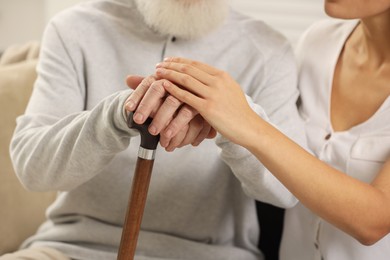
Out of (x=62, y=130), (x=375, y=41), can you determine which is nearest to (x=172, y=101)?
(x=62, y=130)

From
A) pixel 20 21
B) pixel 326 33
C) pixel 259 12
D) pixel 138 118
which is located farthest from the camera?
pixel 20 21

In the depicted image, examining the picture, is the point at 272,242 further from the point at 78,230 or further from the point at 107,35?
the point at 107,35

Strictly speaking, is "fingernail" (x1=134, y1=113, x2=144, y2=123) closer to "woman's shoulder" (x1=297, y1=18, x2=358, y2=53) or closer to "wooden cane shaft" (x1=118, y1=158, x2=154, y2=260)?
"wooden cane shaft" (x1=118, y1=158, x2=154, y2=260)

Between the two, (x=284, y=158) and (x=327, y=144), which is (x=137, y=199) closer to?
(x=284, y=158)

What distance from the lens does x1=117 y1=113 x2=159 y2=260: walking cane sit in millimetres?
1121

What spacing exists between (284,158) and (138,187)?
0.29 metres

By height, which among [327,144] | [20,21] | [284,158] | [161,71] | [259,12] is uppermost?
[161,71]

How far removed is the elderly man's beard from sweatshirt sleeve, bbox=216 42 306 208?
18 centimetres

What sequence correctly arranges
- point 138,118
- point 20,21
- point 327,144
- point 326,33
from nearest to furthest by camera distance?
1. point 138,118
2. point 327,144
3. point 326,33
4. point 20,21

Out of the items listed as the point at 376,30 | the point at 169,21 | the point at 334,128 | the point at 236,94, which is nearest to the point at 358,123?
the point at 334,128

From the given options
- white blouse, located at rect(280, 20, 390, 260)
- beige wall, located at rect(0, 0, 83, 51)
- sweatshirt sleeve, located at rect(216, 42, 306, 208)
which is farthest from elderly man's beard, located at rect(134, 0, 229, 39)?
beige wall, located at rect(0, 0, 83, 51)

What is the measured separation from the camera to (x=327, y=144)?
145cm

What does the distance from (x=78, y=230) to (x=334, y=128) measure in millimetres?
663

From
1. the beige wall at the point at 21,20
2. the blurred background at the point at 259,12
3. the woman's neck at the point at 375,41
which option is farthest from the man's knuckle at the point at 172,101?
the beige wall at the point at 21,20
